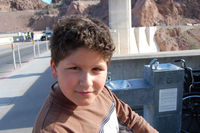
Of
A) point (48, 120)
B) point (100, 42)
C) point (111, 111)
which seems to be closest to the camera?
point (48, 120)

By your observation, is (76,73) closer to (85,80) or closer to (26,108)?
(85,80)

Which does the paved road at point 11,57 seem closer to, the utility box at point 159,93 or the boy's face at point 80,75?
the utility box at point 159,93

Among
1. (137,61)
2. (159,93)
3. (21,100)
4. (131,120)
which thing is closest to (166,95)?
(159,93)

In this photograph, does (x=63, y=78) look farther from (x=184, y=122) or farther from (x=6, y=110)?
(x=6, y=110)

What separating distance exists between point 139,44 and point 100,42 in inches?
1211

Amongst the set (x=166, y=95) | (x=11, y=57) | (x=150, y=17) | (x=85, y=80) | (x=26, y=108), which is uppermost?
(x=150, y=17)

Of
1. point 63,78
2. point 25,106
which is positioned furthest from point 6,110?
point 63,78

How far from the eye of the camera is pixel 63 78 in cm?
112

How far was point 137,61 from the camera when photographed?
4652 mm

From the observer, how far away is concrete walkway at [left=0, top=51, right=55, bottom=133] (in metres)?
4.06

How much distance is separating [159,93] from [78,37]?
6.66 feet

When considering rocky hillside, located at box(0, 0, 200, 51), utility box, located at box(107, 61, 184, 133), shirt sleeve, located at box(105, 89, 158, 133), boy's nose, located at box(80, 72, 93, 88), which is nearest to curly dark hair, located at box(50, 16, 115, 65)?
boy's nose, located at box(80, 72, 93, 88)

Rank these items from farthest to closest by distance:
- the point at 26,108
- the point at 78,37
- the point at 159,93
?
the point at 26,108
the point at 159,93
the point at 78,37

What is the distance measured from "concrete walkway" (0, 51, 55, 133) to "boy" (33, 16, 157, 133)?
121 inches
